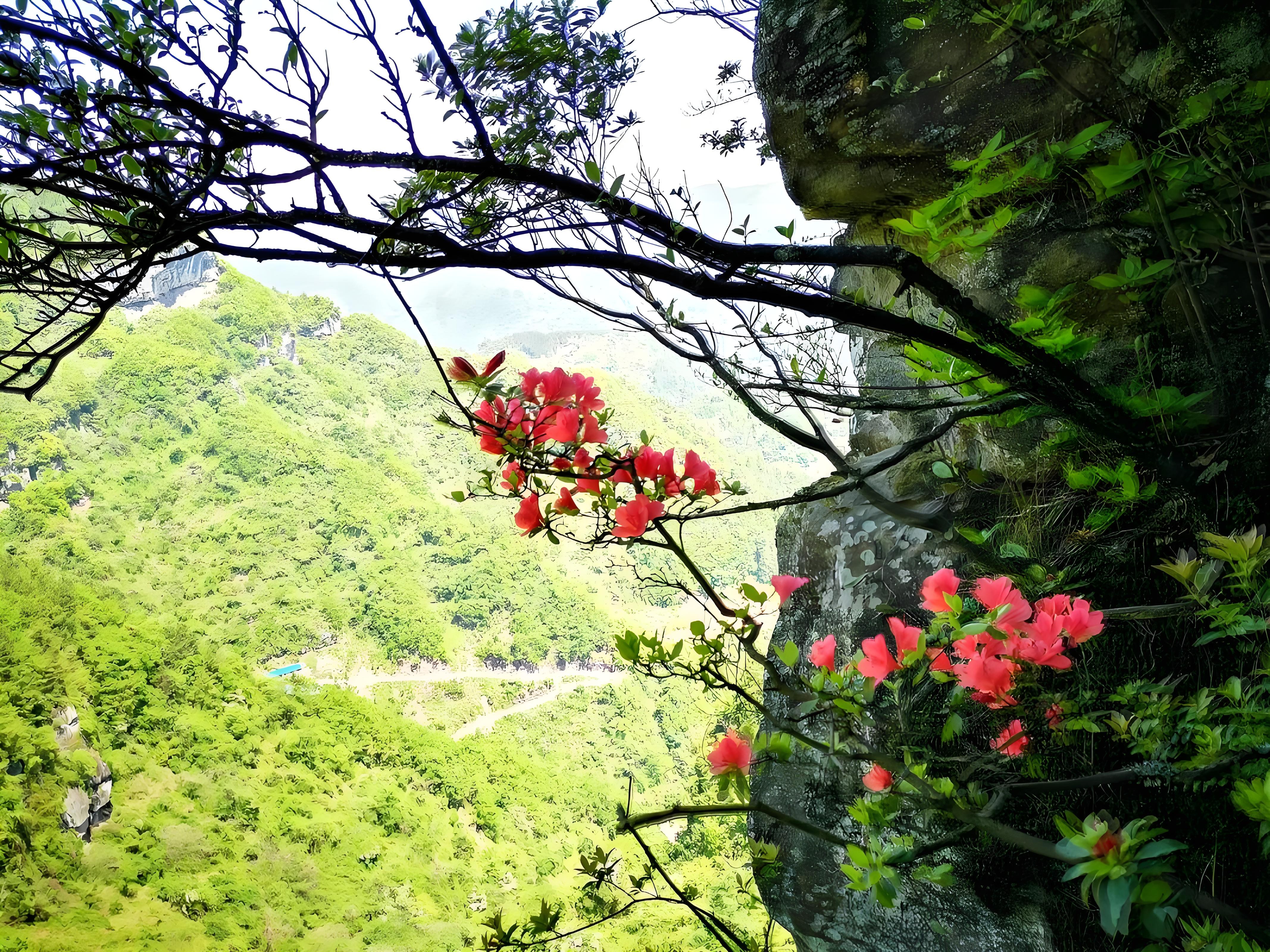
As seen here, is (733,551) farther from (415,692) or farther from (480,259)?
(480,259)

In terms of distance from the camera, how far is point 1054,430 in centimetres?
141

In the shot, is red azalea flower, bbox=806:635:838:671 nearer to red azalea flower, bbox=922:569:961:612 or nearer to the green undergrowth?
red azalea flower, bbox=922:569:961:612

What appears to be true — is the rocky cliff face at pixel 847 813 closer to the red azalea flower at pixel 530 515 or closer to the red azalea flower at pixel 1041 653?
the red azalea flower at pixel 1041 653

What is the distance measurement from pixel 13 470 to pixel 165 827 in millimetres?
20434

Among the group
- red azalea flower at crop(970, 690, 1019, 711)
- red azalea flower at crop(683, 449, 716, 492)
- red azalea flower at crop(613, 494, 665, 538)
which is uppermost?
red azalea flower at crop(683, 449, 716, 492)

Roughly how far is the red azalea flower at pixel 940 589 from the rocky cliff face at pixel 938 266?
0.17 meters

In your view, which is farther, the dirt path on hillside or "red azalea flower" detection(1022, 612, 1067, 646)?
the dirt path on hillside

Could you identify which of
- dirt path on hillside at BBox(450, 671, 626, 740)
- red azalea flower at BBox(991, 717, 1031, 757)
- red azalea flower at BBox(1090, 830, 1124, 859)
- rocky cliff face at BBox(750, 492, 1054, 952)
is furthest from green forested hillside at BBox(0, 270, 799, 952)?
red azalea flower at BBox(1090, 830, 1124, 859)

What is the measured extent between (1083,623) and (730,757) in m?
0.50

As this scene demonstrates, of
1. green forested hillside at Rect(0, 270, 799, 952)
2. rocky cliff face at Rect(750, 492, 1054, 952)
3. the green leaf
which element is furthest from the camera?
green forested hillside at Rect(0, 270, 799, 952)

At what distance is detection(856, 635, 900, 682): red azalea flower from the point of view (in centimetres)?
96

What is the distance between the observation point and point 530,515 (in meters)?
1.06

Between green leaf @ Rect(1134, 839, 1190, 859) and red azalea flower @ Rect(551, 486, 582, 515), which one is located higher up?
red azalea flower @ Rect(551, 486, 582, 515)

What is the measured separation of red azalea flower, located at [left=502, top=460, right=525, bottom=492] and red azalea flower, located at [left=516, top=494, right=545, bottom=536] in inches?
1.3
